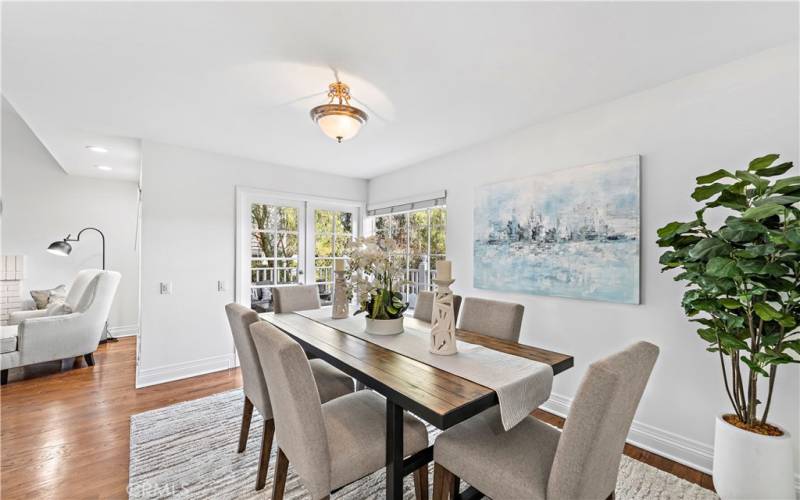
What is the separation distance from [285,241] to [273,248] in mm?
176

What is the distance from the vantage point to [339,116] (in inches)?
79.0

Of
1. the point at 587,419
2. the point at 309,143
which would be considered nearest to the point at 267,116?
the point at 309,143

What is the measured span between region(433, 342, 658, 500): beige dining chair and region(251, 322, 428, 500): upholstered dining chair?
24 cm

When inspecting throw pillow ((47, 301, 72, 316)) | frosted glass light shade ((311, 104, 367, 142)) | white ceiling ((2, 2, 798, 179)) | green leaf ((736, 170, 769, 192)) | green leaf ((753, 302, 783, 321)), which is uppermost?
white ceiling ((2, 2, 798, 179))

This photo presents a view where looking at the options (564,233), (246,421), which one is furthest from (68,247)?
(564,233)

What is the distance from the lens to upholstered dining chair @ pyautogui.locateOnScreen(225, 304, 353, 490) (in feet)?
5.83

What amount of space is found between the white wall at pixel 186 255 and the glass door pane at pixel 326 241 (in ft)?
3.06

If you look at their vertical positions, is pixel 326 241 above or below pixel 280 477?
above

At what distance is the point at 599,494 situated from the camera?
119 cm

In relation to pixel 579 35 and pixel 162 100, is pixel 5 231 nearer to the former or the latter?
pixel 162 100

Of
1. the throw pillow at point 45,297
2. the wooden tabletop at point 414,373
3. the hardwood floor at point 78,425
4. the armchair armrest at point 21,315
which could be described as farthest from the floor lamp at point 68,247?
the wooden tabletop at point 414,373

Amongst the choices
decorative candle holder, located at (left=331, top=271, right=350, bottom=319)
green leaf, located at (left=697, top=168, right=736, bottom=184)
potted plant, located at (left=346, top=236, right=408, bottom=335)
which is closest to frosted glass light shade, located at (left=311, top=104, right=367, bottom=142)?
potted plant, located at (left=346, top=236, right=408, bottom=335)

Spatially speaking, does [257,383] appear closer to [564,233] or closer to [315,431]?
[315,431]

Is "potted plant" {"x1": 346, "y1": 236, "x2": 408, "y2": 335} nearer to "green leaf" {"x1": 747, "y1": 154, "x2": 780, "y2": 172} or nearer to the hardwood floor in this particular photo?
the hardwood floor
